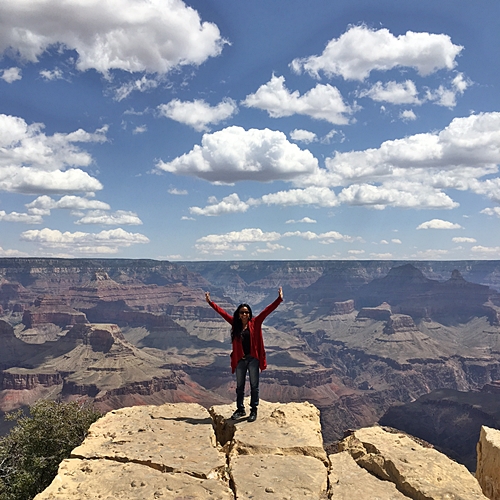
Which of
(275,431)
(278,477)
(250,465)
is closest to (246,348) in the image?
(275,431)

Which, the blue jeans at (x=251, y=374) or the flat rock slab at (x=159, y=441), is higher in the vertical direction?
the blue jeans at (x=251, y=374)

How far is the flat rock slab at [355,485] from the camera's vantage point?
249 inches

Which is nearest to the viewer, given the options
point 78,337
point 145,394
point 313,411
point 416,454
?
point 416,454

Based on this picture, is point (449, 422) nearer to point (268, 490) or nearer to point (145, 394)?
point (145, 394)

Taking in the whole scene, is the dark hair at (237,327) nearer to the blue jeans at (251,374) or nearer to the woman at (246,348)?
the woman at (246,348)

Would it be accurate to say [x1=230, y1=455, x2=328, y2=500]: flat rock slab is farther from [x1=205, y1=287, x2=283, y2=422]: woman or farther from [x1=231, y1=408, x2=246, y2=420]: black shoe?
[x1=205, y1=287, x2=283, y2=422]: woman

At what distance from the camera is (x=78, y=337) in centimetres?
14312

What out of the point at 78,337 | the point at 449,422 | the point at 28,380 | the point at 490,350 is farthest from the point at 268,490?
the point at 490,350

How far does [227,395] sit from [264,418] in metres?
130

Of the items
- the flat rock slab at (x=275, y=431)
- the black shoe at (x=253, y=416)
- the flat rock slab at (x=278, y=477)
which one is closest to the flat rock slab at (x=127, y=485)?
the flat rock slab at (x=278, y=477)

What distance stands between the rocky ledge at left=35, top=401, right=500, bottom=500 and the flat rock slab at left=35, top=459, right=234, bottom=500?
0.01 meters

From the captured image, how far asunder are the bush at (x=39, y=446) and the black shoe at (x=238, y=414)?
4.76m

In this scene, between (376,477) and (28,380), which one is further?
(28,380)

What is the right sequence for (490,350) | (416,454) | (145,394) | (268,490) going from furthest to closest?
(490,350) → (145,394) → (416,454) → (268,490)
